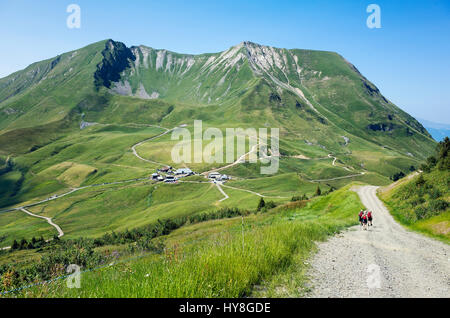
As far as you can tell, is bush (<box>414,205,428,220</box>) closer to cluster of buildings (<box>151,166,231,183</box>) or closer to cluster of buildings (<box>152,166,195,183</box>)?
cluster of buildings (<box>151,166,231,183</box>)

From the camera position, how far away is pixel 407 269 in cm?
1024

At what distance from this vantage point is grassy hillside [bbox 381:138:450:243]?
23.9m

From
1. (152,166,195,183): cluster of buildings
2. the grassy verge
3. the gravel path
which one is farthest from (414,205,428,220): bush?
(152,166,195,183): cluster of buildings

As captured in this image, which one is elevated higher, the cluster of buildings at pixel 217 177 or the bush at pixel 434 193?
the bush at pixel 434 193

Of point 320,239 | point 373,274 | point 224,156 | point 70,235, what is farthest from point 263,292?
point 224,156

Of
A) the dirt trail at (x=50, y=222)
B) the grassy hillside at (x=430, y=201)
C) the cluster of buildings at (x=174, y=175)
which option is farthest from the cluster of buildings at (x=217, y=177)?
the grassy hillside at (x=430, y=201)

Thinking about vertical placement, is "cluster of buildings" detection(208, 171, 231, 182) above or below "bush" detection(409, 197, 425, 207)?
below

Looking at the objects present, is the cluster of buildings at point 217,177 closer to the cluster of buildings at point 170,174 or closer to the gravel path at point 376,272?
the cluster of buildings at point 170,174

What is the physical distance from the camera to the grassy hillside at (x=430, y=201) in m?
23.9

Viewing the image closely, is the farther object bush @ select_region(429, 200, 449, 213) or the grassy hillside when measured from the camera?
bush @ select_region(429, 200, 449, 213)

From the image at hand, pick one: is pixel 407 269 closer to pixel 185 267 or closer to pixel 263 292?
pixel 263 292

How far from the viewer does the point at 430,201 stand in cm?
2873

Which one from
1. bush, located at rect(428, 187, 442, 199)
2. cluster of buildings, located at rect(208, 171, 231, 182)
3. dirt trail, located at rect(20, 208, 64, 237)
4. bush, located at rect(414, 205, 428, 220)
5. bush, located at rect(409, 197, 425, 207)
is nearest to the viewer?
bush, located at rect(414, 205, 428, 220)

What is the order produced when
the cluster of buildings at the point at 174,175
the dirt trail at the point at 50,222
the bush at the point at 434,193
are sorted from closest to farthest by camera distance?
the bush at the point at 434,193 → the dirt trail at the point at 50,222 → the cluster of buildings at the point at 174,175
